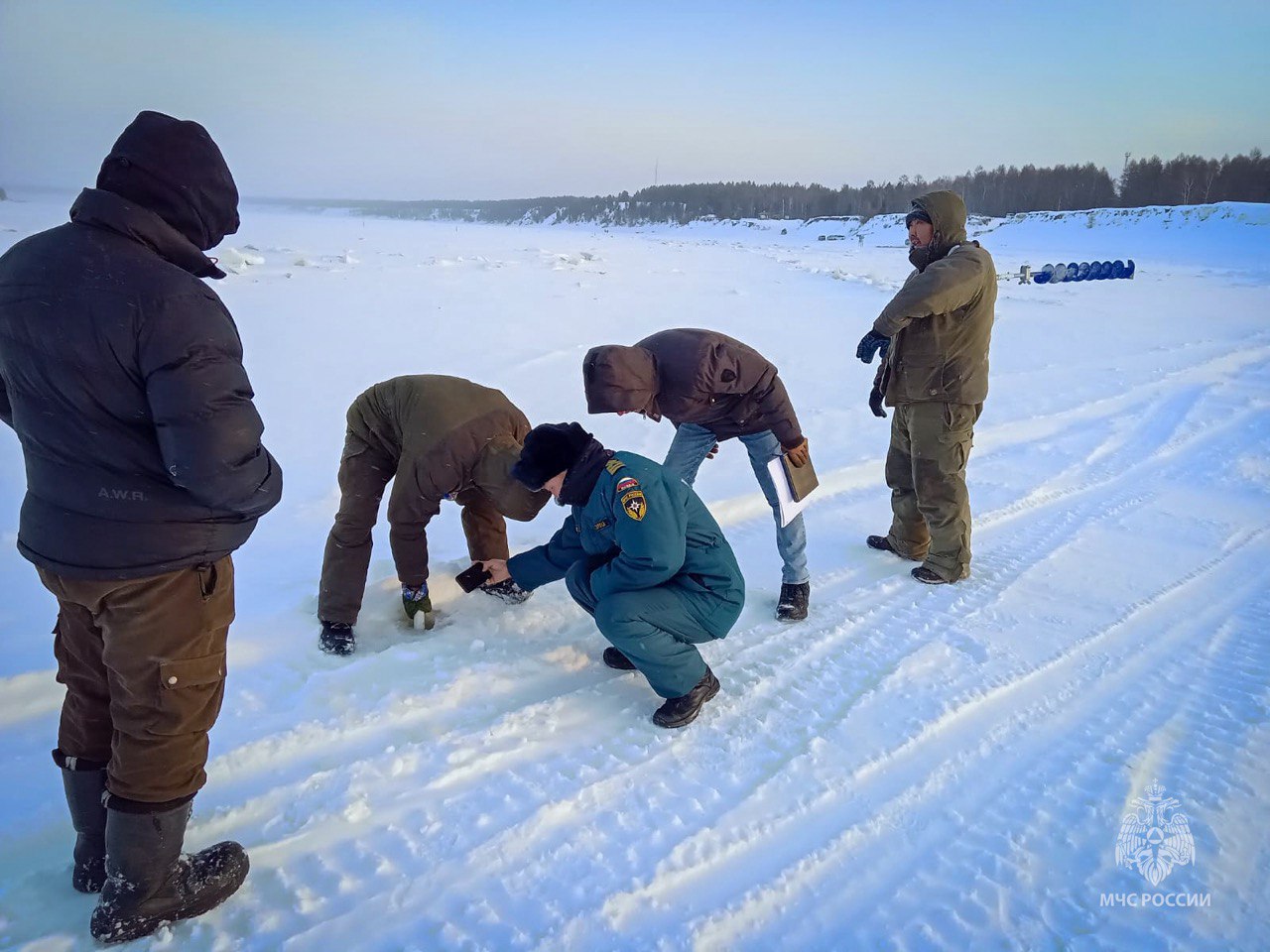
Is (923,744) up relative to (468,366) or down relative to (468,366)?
down

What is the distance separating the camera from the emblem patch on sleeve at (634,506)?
2.61 m

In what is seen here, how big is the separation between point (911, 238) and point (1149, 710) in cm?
249

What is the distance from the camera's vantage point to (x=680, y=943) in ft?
6.29

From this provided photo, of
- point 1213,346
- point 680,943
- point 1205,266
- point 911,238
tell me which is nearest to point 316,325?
point 911,238

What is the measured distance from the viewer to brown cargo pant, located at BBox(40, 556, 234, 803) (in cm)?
174

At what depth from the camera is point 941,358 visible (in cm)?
383

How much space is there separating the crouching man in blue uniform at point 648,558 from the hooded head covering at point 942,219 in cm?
208

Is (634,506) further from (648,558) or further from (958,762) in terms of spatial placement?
(958,762)

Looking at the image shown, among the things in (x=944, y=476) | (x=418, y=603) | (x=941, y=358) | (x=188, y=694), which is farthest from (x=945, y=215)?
(x=188, y=694)

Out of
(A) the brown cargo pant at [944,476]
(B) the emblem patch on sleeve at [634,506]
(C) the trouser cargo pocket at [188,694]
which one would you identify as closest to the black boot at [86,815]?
(C) the trouser cargo pocket at [188,694]

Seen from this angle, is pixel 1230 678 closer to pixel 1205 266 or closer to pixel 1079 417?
pixel 1079 417

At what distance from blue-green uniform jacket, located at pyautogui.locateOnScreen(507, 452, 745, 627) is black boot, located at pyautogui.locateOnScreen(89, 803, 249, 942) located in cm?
146

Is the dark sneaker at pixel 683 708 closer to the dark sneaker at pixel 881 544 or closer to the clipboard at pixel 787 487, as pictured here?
the clipboard at pixel 787 487

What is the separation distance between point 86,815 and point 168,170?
64.7 inches
